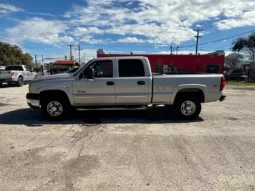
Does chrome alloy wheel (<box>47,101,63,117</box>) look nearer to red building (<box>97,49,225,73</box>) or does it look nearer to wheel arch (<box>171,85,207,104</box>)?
wheel arch (<box>171,85,207,104</box>)

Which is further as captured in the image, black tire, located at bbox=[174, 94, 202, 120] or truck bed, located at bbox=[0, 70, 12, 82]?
truck bed, located at bbox=[0, 70, 12, 82]

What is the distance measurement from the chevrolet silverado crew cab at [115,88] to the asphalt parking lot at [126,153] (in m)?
0.51

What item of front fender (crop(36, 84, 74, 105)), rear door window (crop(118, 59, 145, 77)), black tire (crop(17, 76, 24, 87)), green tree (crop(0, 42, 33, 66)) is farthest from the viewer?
green tree (crop(0, 42, 33, 66))

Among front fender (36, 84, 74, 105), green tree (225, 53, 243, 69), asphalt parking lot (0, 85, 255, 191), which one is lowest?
Result: asphalt parking lot (0, 85, 255, 191)

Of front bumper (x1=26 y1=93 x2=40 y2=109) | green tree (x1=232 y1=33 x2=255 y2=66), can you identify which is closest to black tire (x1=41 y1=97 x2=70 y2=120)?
front bumper (x1=26 y1=93 x2=40 y2=109)

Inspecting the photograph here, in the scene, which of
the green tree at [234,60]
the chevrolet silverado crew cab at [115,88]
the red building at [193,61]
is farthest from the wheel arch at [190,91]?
the green tree at [234,60]

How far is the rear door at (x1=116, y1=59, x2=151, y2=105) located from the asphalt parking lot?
2.11 feet

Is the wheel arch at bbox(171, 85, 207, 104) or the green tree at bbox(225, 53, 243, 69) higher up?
the green tree at bbox(225, 53, 243, 69)

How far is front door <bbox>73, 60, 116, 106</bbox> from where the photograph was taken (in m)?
7.56

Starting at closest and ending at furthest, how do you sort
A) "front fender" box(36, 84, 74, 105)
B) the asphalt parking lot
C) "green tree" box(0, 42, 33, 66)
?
the asphalt parking lot
"front fender" box(36, 84, 74, 105)
"green tree" box(0, 42, 33, 66)

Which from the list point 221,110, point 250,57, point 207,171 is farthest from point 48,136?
point 250,57

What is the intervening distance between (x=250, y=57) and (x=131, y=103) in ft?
155

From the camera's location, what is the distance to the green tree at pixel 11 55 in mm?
57678

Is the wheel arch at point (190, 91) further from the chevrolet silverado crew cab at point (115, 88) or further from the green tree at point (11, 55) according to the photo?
the green tree at point (11, 55)
